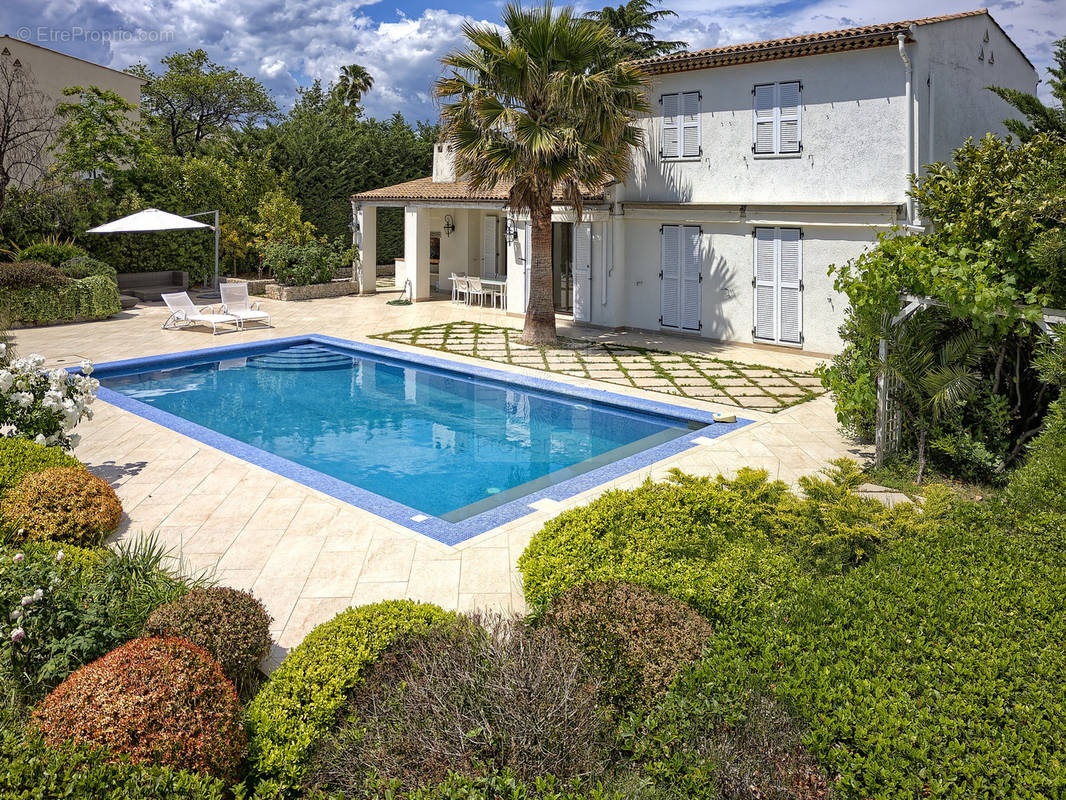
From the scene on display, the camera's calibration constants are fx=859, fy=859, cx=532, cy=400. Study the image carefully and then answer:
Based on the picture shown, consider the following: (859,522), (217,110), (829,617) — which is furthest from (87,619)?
(217,110)

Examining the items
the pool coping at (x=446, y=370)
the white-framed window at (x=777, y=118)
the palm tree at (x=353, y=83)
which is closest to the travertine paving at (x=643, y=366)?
the pool coping at (x=446, y=370)

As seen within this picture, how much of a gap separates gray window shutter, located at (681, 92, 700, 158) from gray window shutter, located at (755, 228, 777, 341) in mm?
2354

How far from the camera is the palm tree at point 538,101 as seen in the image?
1588 centimetres

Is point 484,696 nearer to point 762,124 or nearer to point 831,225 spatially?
point 831,225

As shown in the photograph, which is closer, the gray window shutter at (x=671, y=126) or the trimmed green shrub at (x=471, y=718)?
the trimmed green shrub at (x=471, y=718)

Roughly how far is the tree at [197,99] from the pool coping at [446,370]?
21280 millimetres

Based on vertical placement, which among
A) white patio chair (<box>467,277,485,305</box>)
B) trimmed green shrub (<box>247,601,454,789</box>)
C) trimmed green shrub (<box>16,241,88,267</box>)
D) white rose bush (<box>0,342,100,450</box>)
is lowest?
trimmed green shrub (<box>247,601,454,789</box>)

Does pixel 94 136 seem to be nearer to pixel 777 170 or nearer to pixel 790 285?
pixel 777 170

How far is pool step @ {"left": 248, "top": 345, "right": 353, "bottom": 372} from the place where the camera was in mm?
17562

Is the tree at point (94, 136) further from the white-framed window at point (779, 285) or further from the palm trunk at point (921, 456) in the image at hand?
the palm trunk at point (921, 456)

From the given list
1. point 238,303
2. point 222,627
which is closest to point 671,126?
point 238,303

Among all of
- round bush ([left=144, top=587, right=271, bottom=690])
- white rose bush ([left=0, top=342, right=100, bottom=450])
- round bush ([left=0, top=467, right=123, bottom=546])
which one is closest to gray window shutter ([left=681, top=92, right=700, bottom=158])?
white rose bush ([left=0, top=342, right=100, bottom=450])

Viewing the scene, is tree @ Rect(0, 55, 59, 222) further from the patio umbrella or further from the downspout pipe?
the downspout pipe

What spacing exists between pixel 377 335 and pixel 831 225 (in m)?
9.91
